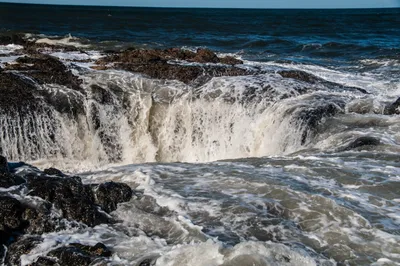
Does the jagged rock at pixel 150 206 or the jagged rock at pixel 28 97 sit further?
the jagged rock at pixel 28 97

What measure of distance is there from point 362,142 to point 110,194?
5.08 meters

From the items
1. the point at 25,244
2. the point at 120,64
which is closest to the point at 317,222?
the point at 25,244

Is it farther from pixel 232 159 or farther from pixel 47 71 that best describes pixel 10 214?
pixel 47 71

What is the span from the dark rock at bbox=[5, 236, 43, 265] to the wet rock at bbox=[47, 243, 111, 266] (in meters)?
0.34

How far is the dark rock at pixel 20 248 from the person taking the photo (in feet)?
17.8

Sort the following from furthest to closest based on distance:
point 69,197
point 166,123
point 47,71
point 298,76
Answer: point 298,76 < point 47,71 < point 166,123 < point 69,197

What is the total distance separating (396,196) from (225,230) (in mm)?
2773

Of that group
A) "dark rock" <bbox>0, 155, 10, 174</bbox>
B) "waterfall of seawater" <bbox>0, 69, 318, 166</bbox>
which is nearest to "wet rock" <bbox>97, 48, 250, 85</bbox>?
"waterfall of seawater" <bbox>0, 69, 318, 166</bbox>

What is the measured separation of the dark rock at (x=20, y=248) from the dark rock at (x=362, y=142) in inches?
234

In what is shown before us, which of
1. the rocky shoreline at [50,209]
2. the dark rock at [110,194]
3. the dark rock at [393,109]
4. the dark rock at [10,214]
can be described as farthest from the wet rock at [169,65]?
the dark rock at [10,214]

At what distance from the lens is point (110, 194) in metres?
6.79

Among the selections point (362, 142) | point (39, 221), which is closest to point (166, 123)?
point (362, 142)

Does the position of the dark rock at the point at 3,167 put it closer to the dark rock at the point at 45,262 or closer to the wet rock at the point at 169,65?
the dark rock at the point at 45,262

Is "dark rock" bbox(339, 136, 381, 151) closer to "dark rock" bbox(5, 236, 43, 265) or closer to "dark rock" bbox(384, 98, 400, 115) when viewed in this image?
"dark rock" bbox(384, 98, 400, 115)
